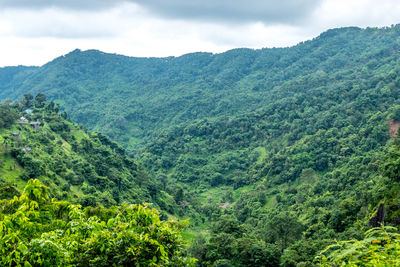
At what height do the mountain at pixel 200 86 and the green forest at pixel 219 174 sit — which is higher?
the mountain at pixel 200 86

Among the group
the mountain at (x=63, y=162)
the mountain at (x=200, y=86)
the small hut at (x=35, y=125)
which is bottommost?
the mountain at (x=63, y=162)

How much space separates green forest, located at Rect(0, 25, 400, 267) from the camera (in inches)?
233

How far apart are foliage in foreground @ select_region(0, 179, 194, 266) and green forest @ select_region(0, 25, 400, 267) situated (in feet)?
0.09

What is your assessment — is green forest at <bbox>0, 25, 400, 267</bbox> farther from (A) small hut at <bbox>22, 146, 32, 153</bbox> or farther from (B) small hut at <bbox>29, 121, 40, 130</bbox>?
(B) small hut at <bbox>29, 121, 40, 130</bbox>

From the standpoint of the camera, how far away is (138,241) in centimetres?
573

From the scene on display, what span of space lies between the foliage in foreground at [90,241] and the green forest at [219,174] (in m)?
0.03

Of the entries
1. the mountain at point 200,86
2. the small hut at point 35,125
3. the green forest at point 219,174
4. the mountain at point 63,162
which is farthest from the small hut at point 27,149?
the mountain at point 200,86

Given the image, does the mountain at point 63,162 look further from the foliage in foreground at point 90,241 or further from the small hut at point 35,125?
the foliage in foreground at point 90,241

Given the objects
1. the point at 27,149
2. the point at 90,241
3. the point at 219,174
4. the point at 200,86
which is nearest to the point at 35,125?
the point at 27,149

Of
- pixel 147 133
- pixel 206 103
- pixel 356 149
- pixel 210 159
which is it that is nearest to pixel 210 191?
pixel 210 159

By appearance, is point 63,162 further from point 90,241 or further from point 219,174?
point 219,174

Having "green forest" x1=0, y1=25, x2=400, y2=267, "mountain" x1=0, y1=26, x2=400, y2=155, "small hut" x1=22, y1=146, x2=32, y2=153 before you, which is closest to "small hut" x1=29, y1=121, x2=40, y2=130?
"green forest" x1=0, y1=25, x2=400, y2=267

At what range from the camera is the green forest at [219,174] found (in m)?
5.92

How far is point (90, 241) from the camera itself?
5.71 metres
